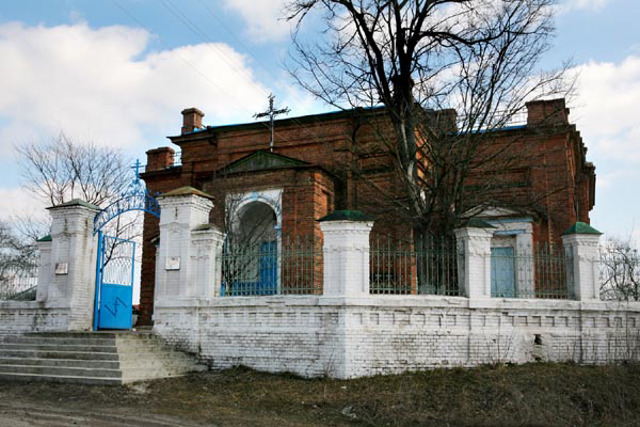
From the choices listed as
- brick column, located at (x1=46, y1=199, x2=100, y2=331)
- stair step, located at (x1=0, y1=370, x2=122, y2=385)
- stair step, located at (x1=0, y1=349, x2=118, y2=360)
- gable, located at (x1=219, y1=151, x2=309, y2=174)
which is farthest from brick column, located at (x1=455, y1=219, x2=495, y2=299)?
brick column, located at (x1=46, y1=199, x2=100, y2=331)

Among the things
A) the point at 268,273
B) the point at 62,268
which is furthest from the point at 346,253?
the point at 62,268

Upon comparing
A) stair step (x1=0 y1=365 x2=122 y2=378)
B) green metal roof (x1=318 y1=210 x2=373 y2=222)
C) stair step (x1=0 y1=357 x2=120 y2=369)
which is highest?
green metal roof (x1=318 y1=210 x2=373 y2=222)

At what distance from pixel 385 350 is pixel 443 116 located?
6.00m

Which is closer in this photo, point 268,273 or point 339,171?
point 268,273

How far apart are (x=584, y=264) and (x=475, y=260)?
7.23 ft

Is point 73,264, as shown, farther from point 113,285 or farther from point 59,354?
point 59,354

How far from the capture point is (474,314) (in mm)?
10602

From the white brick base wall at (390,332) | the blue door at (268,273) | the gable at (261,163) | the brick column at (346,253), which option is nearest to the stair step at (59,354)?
the white brick base wall at (390,332)

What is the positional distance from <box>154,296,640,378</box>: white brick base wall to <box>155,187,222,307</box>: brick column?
346mm

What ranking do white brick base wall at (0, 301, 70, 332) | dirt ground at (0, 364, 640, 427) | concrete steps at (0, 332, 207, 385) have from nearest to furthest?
dirt ground at (0, 364, 640, 427) → concrete steps at (0, 332, 207, 385) → white brick base wall at (0, 301, 70, 332)

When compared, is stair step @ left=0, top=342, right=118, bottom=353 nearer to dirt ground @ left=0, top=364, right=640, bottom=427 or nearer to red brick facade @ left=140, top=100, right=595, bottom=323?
dirt ground @ left=0, top=364, right=640, bottom=427

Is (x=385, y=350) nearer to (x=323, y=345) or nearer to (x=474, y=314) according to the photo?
(x=323, y=345)

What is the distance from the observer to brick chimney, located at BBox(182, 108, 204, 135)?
22.8 m

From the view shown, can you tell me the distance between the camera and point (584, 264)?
1126 cm
